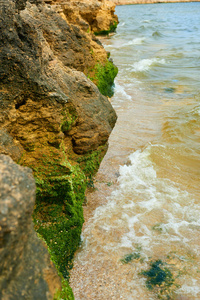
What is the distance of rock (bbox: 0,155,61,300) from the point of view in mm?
1666

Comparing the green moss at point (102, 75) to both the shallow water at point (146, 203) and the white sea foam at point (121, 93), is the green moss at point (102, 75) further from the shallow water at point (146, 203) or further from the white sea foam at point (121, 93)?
the white sea foam at point (121, 93)

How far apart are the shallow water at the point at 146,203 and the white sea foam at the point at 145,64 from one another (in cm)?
339

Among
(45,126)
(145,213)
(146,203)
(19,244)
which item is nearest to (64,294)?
(19,244)

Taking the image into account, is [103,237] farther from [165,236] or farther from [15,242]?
[15,242]

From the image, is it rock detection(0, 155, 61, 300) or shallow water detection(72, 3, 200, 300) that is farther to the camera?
shallow water detection(72, 3, 200, 300)

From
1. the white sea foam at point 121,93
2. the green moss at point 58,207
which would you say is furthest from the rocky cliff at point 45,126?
the white sea foam at point 121,93

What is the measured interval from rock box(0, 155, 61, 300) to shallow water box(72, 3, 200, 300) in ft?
4.13

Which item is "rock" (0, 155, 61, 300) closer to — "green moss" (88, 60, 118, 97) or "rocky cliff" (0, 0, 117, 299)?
"rocky cliff" (0, 0, 117, 299)

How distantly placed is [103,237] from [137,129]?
4063mm

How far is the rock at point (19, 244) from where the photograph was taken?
5.47 feet

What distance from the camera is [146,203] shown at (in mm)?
4566

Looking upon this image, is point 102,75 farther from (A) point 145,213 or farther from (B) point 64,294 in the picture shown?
(B) point 64,294

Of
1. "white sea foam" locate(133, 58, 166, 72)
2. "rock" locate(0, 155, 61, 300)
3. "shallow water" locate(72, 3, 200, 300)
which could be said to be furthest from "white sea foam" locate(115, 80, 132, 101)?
"rock" locate(0, 155, 61, 300)

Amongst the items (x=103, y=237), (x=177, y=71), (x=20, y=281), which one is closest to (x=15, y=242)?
(x=20, y=281)
